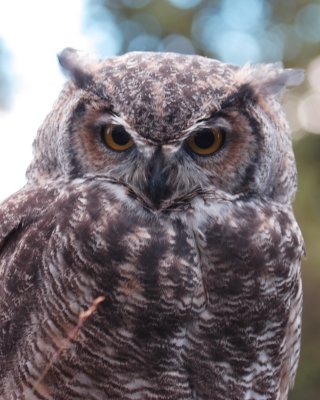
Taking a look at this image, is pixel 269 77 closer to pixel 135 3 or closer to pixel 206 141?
pixel 206 141

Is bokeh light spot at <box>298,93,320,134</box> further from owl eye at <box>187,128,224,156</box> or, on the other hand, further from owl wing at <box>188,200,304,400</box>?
owl eye at <box>187,128,224,156</box>

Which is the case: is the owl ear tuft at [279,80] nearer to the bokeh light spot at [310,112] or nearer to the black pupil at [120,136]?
the black pupil at [120,136]

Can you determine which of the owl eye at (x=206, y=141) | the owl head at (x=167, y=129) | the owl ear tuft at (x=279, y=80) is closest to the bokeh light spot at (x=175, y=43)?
the owl ear tuft at (x=279, y=80)

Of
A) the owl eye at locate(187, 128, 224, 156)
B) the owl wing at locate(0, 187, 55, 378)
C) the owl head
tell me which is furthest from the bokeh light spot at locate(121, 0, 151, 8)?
the owl eye at locate(187, 128, 224, 156)

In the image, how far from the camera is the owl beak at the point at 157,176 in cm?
203

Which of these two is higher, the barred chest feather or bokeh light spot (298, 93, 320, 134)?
bokeh light spot (298, 93, 320, 134)

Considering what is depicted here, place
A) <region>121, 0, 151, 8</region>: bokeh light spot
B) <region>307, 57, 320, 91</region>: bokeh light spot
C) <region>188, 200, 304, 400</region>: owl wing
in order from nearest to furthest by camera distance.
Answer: <region>188, 200, 304, 400</region>: owl wing, <region>307, 57, 320, 91</region>: bokeh light spot, <region>121, 0, 151, 8</region>: bokeh light spot

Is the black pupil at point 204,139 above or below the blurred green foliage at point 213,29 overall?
below

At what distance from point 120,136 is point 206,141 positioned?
22cm

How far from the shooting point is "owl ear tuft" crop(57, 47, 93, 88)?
224 centimetres

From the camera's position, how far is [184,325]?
2.12m

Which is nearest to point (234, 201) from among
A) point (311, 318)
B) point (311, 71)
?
point (311, 318)

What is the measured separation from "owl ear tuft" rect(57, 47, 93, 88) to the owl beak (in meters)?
0.33

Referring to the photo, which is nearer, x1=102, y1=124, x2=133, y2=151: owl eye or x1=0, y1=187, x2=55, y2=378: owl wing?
x1=102, y1=124, x2=133, y2=151: owl eye
